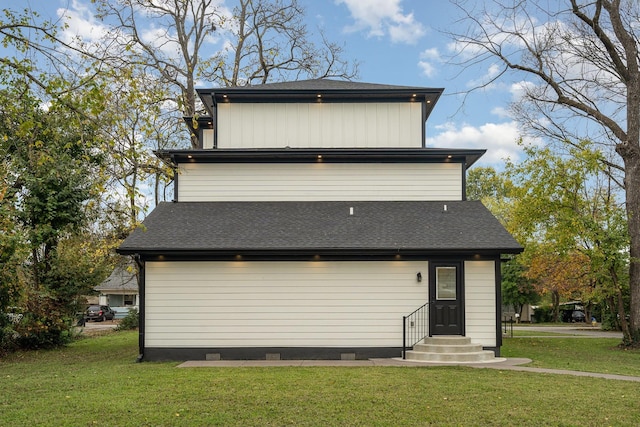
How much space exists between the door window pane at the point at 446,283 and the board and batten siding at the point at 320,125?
4.79 m

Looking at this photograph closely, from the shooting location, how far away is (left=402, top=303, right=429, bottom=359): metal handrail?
14.1 metres

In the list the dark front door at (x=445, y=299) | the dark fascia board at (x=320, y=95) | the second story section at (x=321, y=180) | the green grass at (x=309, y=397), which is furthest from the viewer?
the dark fascia board at (x=320, y=95)

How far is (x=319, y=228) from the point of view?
596 inches

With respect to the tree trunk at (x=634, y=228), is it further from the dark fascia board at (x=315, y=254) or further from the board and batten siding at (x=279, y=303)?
the board and batten siding at (x=279, y=303)

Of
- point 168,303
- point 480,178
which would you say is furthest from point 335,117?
point 480,178

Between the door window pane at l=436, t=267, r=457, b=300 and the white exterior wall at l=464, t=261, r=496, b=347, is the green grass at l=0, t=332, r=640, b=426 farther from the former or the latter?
the door window pane at l=436, t=267, r=457, b=300

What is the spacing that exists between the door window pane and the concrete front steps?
103 centimetres

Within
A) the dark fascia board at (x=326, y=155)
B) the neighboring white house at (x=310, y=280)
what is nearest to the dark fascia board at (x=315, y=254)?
the neighboring white house at (x=310, y=280)

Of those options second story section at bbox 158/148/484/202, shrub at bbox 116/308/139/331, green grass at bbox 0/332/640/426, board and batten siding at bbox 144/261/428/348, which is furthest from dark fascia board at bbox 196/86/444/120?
shrub at bbox 116/308/139/331

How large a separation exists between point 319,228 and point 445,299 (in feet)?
12.4

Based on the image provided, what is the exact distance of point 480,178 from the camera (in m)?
50.6

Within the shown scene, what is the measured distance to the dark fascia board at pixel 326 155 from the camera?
53.5ft

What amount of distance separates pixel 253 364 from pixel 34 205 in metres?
10.5

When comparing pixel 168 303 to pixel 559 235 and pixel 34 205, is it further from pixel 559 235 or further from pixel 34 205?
pixel 559 235
